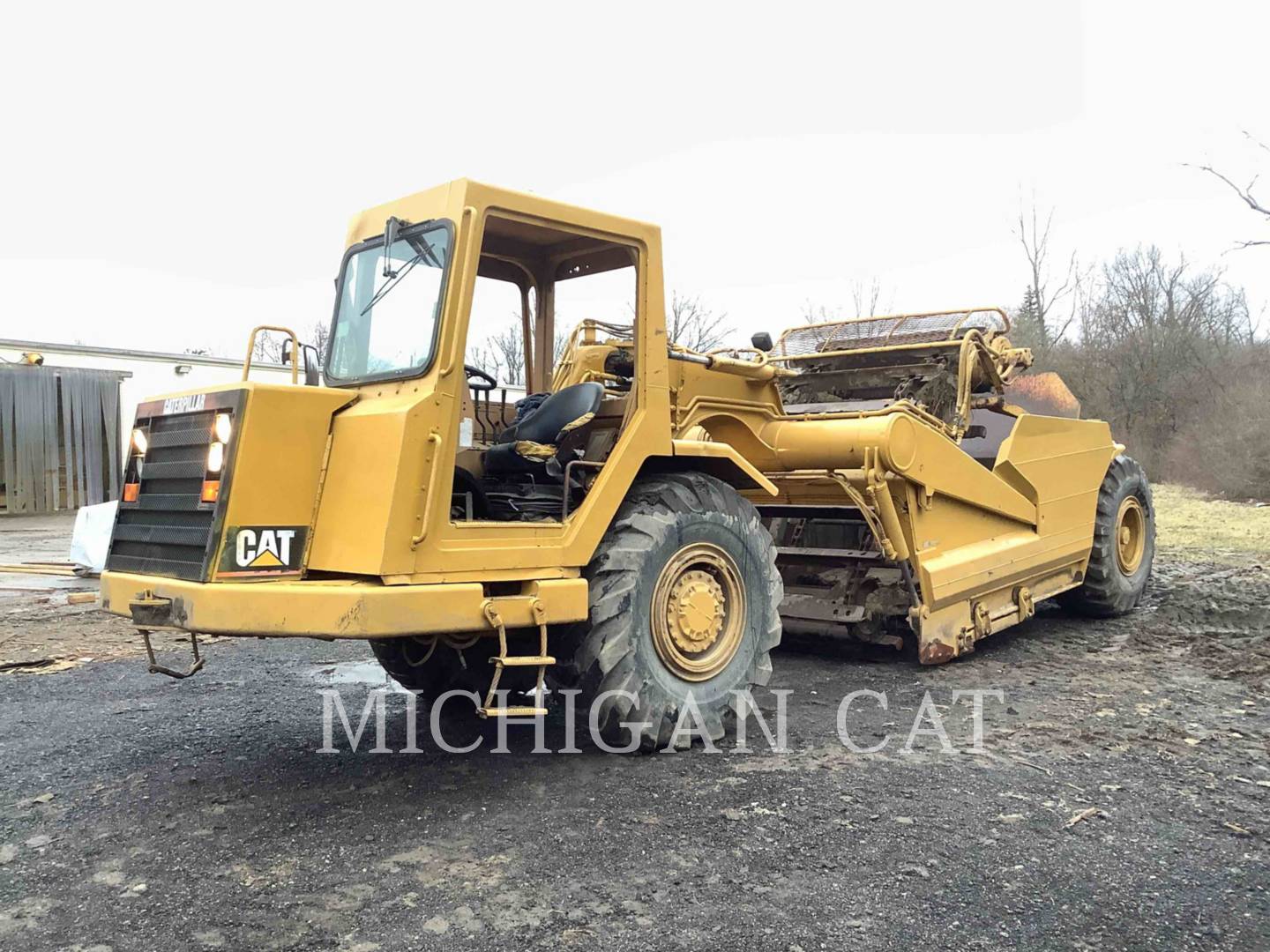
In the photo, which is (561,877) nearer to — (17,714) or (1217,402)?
(17,714)

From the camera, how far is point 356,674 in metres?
6.56

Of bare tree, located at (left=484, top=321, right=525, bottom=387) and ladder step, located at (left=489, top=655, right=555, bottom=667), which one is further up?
bare tree, located at (left=484, top=321, right=525, bottom=387)

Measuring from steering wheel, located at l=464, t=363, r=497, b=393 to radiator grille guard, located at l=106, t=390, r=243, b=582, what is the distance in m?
1.19

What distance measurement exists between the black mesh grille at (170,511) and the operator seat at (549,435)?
127 centimetres

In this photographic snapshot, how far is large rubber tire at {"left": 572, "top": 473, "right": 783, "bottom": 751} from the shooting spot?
4.45 m

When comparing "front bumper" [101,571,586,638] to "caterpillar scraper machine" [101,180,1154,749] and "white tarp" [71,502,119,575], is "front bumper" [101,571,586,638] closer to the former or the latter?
"caterpillar scraper machine" [101,180,1154,749]

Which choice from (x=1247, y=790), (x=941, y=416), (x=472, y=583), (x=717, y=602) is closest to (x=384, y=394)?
(x=472, y=583)

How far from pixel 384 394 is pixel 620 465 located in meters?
1.10

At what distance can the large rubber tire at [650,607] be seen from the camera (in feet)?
14.6

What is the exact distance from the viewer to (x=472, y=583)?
409 centimetres

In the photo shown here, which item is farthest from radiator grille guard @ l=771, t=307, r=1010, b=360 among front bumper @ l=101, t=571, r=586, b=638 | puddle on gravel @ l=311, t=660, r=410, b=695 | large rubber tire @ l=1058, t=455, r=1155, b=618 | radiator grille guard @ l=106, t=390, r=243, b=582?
radiator grille guard @ l=106, t=390, r=243, b=582

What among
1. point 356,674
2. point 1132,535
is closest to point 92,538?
point 356,674

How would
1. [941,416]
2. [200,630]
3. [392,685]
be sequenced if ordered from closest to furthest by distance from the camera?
[200,630] → [392,685] → [941,416]

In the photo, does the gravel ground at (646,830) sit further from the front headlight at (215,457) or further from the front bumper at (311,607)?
the front headlight at (215,457)
